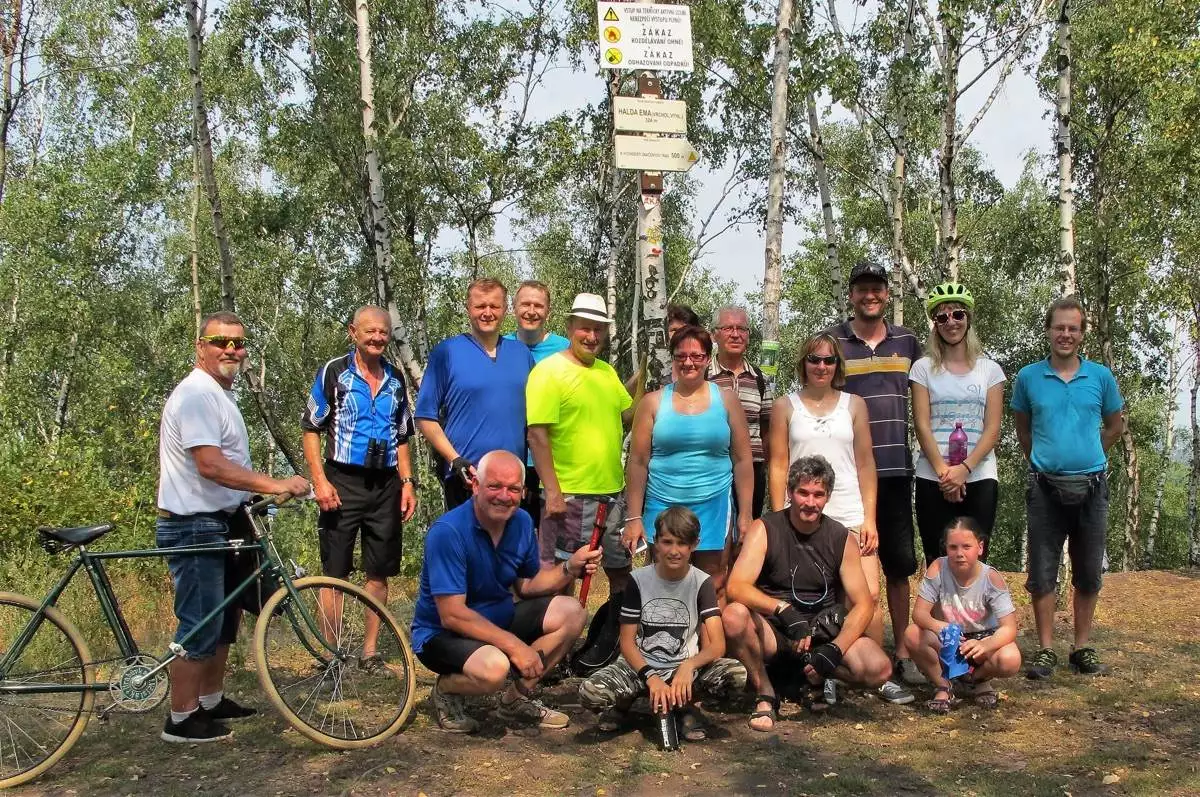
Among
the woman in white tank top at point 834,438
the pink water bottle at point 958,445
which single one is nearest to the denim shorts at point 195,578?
the woman in white tank top at point 834,438

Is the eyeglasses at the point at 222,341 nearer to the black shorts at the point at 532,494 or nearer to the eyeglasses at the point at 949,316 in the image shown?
the black shorts at the point at 532,494

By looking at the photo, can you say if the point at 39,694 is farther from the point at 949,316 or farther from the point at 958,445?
the point at 949,316

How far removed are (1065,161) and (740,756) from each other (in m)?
7.63

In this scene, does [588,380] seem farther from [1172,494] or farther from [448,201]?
[1172,494]

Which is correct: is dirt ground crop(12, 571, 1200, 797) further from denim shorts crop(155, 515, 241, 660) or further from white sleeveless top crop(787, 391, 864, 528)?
white sleeveless top crop(787, 391, 864, 528)

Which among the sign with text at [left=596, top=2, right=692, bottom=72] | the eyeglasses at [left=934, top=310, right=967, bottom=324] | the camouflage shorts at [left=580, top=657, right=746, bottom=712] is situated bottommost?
the camouflage shorts at [left=580, top=657, right=746, bottom=712]

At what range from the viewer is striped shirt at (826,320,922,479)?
4984 mm

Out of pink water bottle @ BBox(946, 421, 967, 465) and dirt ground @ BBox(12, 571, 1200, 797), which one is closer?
dirt ground @ BBox(12, 571, 1200, 797)

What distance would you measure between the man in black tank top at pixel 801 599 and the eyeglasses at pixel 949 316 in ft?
3.81

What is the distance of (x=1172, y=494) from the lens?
148ft

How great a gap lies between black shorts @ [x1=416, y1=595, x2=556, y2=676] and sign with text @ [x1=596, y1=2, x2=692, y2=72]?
3.66 meters

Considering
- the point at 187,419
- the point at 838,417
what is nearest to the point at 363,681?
the point at 187,419

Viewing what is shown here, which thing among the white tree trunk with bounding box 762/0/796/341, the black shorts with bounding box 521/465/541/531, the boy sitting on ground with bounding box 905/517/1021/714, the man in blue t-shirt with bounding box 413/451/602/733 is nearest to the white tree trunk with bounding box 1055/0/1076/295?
the white tree trunk with bounding box 762/0/796/341

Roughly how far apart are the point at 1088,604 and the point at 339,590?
4350 millimetres
